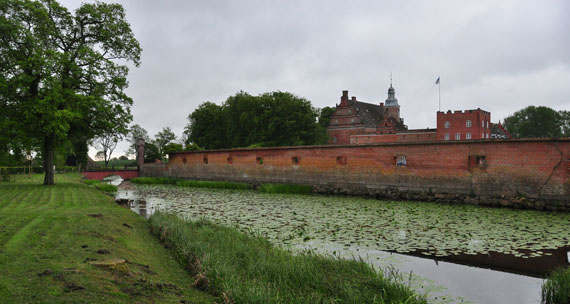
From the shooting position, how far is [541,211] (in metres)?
11.5

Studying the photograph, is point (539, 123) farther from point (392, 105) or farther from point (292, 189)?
point (292, 189)

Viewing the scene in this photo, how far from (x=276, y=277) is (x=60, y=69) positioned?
15.6 meters

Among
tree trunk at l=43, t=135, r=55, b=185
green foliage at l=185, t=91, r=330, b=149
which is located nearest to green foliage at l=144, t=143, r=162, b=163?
green foliage at l=185, t=91, r=330, b=149

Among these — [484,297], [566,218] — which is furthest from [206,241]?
[566,218]

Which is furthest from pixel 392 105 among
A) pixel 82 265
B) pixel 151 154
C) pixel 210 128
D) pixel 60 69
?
pixel 82 265

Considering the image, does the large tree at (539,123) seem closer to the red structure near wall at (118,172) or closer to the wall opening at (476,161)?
the wall opening at (476,161)

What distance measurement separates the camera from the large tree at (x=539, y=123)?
5122 cm

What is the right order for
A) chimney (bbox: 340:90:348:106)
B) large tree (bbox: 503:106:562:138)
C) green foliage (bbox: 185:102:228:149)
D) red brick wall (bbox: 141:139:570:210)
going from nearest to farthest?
red brick wall (bbox: 141:139:570:210), green foliage (bbox: 185:102:228:149), chimney (bbox: 340:90:348:106), large tree (bbox: 503:106:562:138)

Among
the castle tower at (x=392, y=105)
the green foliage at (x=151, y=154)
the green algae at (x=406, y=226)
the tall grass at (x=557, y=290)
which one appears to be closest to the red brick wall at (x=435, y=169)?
the green algae at (x=406, y=226)

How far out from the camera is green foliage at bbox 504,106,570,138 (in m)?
51.2

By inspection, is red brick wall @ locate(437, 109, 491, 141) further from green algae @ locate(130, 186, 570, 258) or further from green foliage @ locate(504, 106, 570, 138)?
green algae @ locate(130, 186, 570, 258)

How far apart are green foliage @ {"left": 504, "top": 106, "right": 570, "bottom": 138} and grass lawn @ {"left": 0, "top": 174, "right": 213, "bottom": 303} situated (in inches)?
2313

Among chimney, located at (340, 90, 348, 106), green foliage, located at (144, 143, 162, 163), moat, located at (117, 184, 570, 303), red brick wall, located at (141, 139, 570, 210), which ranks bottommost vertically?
moat, located at (117, 184, 570, 303)

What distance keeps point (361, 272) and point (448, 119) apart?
4338 centimetres
